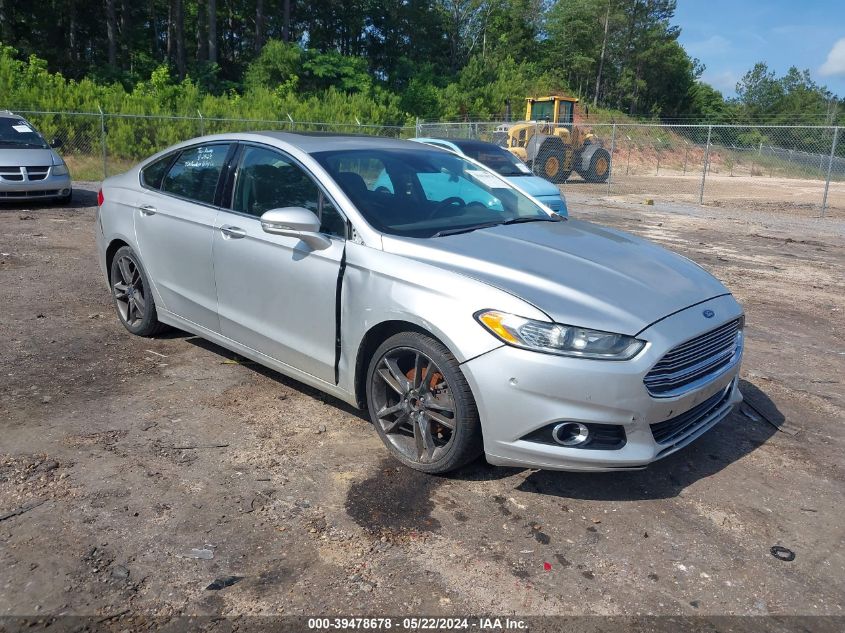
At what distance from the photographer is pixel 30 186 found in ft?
40.3

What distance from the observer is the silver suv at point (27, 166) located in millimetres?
12125

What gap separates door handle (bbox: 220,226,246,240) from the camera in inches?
168

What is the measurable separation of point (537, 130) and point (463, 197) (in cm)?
2082

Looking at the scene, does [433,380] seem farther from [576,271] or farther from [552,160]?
[552,160]

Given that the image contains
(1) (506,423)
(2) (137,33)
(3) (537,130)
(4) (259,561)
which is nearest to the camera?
(4) (259,561)

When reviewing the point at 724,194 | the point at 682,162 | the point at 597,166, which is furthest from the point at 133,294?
the point at 682,162

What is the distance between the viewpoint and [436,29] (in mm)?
52938

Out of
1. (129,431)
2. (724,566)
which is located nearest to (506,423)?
(724,566)

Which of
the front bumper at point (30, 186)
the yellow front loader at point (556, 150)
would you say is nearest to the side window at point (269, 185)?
the front bumper at point (30, 186)

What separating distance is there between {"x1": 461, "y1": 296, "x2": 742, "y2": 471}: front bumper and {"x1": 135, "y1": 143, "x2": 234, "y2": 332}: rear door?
7.32ft

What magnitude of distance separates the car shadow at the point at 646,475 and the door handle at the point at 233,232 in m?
1.93

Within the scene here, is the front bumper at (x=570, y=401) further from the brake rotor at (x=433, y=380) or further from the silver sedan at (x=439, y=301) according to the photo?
the brake rotor at (x=433, y=380)

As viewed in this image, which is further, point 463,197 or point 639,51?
point 639,51

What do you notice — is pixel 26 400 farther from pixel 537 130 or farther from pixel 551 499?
pixel 537 130
